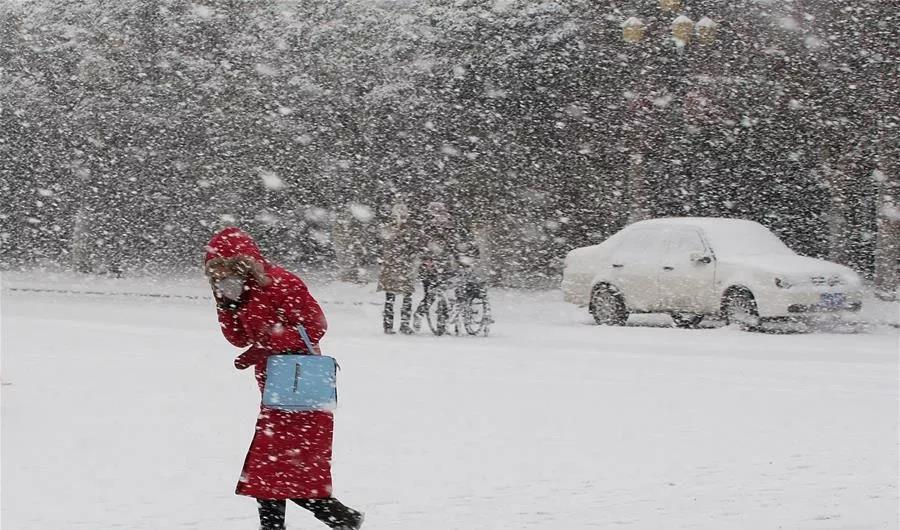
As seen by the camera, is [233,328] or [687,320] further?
[687,320]

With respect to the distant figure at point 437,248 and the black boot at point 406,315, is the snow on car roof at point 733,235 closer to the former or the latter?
the distant figure at point 437,248

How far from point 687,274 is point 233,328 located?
522 inches

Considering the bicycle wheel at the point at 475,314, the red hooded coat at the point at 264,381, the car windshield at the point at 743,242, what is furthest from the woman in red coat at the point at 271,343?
the car windshield at the point at 743,242

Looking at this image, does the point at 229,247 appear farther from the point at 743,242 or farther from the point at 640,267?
the point at 743,242

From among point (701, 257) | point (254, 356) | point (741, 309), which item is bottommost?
point (254, 356)

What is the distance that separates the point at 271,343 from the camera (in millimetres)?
5738

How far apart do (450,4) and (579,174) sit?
14.5ft

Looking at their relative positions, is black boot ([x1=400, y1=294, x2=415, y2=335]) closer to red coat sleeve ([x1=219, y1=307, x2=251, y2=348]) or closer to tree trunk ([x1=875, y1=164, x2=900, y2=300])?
tree trunk ([x1=875, y1=164, x2=900, y2=300])

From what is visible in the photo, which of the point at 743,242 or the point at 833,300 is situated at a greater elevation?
the point at 743,242

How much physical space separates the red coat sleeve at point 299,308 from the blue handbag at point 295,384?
13 centimetres

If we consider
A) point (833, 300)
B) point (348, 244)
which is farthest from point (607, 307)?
point (348, 244)

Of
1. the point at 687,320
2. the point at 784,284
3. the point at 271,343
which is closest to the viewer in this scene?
the point at 271,343

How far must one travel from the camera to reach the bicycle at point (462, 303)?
56.7 feet

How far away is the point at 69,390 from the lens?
11648 mm
